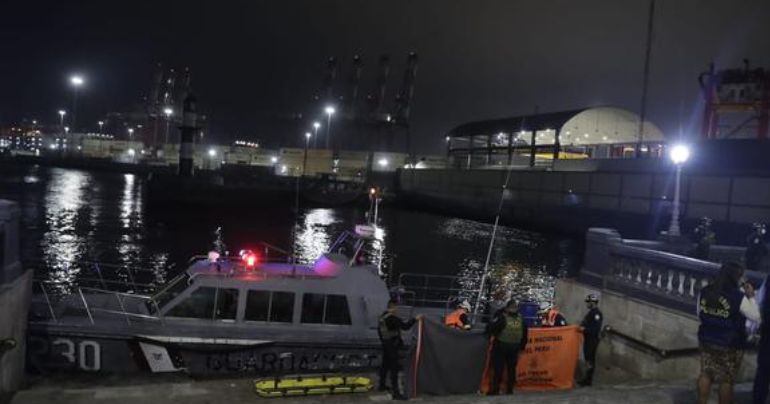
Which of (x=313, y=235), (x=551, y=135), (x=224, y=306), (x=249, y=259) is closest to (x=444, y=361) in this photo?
(x=224, y=306)

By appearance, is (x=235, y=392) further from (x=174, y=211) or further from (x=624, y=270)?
(x=174, y=211)

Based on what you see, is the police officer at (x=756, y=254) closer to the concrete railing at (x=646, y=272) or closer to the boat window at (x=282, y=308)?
the concrete railing at (x=646, y=272)

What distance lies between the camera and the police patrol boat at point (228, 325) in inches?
470

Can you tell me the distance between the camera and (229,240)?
46.8 m

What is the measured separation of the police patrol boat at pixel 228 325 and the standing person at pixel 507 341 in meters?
3.67

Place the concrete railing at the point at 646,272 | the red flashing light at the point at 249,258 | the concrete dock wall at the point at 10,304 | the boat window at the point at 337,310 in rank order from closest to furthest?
the concrete dock wall at the point at 10,304 < the concrete railing at the point at 646,272 < the boat window at the point at 337,310 < the red flashing light at the point at 249,258

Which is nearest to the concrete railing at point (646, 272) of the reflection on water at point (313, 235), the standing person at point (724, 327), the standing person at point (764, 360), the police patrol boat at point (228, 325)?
the standing person at point (764, 360)

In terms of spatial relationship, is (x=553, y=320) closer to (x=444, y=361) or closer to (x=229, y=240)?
(x=444, y=361)

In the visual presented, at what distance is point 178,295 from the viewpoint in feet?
41.8

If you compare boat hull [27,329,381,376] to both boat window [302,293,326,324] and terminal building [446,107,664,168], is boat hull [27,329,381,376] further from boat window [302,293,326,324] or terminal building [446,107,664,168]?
terminal building [446,107,664,168]

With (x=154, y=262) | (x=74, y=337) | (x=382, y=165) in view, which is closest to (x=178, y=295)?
(x=74, y=337)

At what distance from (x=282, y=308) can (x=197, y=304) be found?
5.93 feet

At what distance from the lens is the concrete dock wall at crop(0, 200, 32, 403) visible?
336 inches

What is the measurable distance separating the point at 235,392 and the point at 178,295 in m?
3.70
